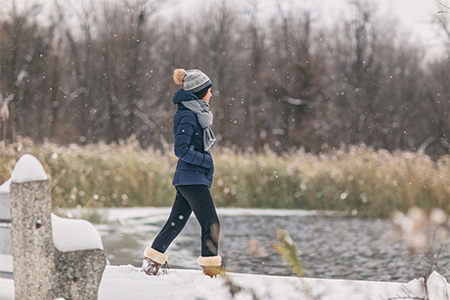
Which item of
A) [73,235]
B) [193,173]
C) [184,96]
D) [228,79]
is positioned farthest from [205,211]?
[228,79]

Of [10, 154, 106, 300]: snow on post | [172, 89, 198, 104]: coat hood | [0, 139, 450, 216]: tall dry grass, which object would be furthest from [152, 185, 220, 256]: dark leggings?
[0, 139, 450, 216]: tall dry grass

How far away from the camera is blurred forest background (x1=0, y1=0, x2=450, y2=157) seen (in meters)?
23.4

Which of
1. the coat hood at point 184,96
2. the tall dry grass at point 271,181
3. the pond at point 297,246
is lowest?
the pond at point 297,246

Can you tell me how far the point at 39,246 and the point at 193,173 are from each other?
1453 millimetres

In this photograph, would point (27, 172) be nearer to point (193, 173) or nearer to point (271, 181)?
point (193, 173)

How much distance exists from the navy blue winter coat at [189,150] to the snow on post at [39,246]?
1.20m

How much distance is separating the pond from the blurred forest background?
12.8 meters

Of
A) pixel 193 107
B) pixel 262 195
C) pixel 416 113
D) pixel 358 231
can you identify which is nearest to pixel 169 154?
pixel 262 195

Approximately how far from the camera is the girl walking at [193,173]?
3.65 metres

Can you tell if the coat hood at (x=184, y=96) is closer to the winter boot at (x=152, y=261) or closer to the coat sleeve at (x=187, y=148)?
the coat sleeve at (x=187, y=148)

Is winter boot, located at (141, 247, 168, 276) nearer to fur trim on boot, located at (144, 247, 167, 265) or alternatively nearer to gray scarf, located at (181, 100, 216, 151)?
fur trim on boot, located at (144, 247, 167, 265)

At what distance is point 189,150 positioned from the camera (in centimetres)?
360

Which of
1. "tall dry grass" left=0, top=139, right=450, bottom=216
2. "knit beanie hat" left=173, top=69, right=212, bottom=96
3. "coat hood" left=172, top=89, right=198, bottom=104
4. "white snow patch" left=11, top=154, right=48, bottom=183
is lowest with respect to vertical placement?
"tall dry grass" left=0, top=139, right=450, bottom=216

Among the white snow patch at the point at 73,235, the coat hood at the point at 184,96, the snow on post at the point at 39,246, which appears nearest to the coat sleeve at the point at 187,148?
the coat hood at the point at 184,96
